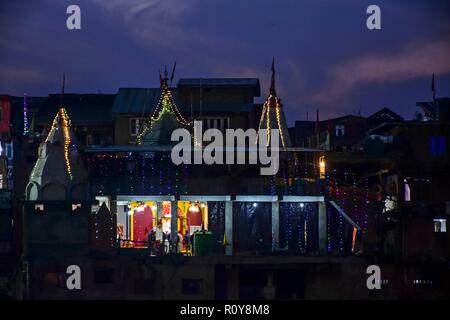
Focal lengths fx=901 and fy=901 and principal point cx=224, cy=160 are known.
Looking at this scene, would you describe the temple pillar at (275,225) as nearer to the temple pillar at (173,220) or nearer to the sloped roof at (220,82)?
the temple pillar at (173,220)

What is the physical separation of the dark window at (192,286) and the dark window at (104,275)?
11.4ft

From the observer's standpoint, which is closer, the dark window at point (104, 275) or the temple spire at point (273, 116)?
the dark window at point (104, 275)

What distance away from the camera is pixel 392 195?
154 ft

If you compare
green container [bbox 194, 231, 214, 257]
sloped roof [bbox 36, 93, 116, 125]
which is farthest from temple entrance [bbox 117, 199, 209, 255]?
sloped roof [bbox 36, 93, 116, 125]

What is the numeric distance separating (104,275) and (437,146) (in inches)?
759

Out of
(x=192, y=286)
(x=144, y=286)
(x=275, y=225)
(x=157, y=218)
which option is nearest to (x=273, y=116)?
(x=275, y=225)

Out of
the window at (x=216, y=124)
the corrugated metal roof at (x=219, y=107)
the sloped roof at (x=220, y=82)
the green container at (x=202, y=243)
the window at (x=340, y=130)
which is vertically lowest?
the green container at (x=202, y=243)

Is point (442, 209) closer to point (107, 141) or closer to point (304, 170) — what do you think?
point (304, 170)

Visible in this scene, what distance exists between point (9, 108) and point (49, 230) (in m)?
14.3

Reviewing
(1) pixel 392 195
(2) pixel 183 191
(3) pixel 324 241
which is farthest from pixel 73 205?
(1) pixel 392 195

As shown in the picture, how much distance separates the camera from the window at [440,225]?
46219 millimetres

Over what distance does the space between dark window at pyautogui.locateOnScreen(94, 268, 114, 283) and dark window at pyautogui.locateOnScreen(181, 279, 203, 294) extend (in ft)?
11.4

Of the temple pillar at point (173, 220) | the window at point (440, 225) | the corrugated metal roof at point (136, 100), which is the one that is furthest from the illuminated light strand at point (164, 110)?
the window at point (440, 225)

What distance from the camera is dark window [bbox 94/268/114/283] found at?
43.2 meters
